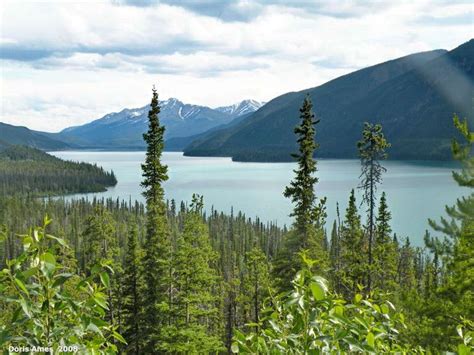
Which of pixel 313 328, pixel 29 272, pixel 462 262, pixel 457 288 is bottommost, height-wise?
pixel 457 288

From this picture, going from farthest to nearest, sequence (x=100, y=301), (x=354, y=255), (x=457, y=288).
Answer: (x=354, y=255) < (x=457, y=288) < (x=100, y=301)

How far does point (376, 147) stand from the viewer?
124 feet

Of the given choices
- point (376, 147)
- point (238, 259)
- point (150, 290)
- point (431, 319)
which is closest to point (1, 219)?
point (238, 259)

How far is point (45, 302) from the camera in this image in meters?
3.22

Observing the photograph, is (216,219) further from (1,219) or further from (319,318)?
(319,318)

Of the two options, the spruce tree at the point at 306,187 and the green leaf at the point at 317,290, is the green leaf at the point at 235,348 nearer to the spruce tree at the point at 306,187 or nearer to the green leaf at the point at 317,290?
the green leaf at the point at 317,290

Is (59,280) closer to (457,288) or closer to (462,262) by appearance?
(462,262)

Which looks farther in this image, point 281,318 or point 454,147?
point 454,147

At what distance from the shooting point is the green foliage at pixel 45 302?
3.06 m

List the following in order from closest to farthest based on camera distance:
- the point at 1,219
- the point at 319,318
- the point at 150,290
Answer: the point at 319,318 → the point at 150,290 → the point at 1,219

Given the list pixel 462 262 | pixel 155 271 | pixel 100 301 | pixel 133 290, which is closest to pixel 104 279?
pixel 100 301

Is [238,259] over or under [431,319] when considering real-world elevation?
under

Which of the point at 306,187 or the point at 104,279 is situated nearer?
the point at 104,279

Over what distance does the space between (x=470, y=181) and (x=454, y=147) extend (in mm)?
1667
